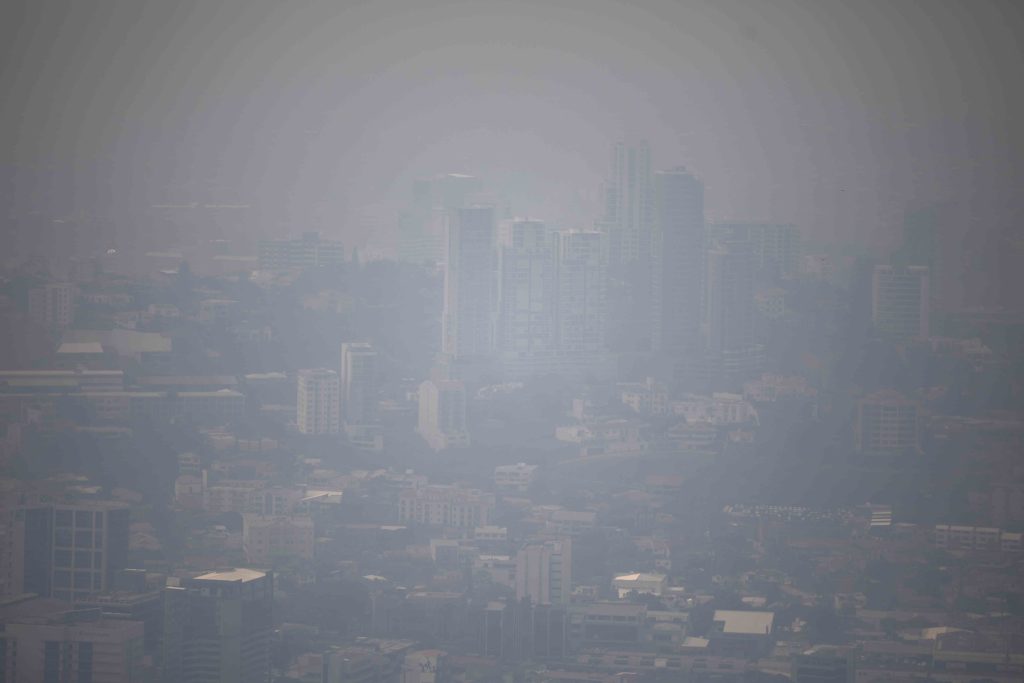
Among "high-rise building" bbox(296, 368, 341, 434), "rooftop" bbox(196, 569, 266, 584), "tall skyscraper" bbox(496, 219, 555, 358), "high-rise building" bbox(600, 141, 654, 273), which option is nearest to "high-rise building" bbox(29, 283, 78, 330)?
"high-rise building" bbox(296, 368, 341, 434)

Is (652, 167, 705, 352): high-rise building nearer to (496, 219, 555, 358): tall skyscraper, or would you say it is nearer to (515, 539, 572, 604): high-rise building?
(496, 219, 555, 358): tall skyscraper

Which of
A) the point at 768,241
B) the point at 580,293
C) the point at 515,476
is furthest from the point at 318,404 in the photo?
the point at 768,241

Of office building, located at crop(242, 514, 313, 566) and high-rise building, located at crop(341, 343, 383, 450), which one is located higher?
high-rise building, located at crop(341, 343, 383, 450)

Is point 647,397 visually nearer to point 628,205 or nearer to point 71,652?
point 628,205

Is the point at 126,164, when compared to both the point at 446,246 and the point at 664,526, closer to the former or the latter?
the point at 446,246

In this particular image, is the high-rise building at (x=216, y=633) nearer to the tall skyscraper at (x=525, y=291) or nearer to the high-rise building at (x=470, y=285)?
the high-rise building at (x=470, y=285)
